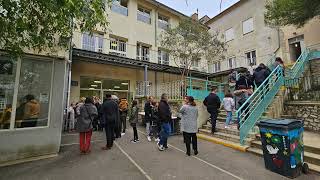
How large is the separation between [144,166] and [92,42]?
10.8 m

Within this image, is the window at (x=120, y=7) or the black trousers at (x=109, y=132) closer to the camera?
the black trousers at (x=109, y=132)

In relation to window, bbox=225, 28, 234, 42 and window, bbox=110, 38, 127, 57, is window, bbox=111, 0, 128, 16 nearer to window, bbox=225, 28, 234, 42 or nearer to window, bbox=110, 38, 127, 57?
window, bbox=110, 38, 127, 57

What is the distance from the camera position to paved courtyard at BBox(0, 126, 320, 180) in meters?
4.23

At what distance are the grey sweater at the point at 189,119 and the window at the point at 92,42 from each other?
957 centimetres

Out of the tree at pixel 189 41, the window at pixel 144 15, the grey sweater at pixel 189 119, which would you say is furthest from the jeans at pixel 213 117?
the window at pixel 144 15

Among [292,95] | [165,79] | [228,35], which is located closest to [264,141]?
[292,95]

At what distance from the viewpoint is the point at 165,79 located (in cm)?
1670

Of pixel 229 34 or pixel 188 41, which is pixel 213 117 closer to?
pixel 188 41

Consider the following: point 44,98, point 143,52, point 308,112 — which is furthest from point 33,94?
point 143,52

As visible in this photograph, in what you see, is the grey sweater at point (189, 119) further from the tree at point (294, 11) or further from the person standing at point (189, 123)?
the tree at point (294, 11)

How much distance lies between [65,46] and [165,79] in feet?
37.6

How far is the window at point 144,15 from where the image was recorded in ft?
53.2

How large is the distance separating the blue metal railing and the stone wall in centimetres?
88

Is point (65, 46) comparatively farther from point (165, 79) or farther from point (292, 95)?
point (165, 79)
